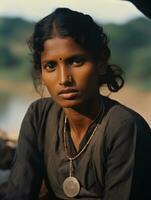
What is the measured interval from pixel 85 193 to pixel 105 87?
1.46ft

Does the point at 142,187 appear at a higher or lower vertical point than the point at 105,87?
lower

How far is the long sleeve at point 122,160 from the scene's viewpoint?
2.26m

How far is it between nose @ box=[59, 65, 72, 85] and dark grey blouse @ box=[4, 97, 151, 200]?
0.25 meters

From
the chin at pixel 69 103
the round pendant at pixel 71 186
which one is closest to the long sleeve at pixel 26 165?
the round pendant at pixel 71 186

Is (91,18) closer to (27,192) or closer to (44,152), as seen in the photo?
(44,152)

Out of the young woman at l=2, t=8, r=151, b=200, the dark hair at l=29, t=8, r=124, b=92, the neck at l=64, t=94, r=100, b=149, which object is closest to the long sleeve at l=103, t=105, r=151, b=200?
the young woman at l=2, t=8, r=151, b=200

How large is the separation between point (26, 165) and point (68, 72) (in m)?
0.47

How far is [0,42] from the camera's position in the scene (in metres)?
6.72

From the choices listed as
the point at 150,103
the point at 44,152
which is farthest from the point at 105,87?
the point at 150,103

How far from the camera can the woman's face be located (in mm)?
2195

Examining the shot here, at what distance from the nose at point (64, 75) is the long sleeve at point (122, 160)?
263mm

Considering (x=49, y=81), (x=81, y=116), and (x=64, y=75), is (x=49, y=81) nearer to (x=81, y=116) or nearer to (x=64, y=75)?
(x=64, y=75)

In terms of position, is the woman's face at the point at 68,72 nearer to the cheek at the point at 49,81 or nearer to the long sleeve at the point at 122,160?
the cheek at the point at 49,81

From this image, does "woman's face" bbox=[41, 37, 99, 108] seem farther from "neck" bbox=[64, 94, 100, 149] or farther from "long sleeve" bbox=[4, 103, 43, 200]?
"long sleeve" bbox=[4, 103, 43, 200]
